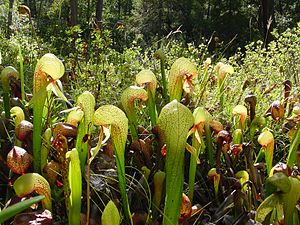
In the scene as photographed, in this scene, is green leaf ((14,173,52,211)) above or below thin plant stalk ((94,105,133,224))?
below

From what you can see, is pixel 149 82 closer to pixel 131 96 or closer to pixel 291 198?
pixel 131 96

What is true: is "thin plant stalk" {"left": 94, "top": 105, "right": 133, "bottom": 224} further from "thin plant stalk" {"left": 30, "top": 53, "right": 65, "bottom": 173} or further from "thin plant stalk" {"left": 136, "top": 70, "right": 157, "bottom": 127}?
"thin plant stalk" {"left": 136, "top": 70, "right": 157, "bottom": 127}

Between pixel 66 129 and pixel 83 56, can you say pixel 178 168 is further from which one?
pixel 83 56

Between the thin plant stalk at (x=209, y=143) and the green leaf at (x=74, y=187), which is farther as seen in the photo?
the thin plant stalk at (x=209, y=143)

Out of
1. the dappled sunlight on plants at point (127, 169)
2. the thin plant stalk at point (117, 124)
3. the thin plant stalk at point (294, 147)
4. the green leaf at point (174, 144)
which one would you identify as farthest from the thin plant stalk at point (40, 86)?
the thin plant stalk at point (294, 147)

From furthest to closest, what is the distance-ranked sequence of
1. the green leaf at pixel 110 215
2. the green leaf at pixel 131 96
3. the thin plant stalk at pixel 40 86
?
the green leaf at pixel 131 96 < the thin plant stalk at pixel 40 86 < the green leaf at pixel 110 215

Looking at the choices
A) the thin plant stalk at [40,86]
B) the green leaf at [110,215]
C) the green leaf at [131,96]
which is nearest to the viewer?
the green leaf at [110,215]

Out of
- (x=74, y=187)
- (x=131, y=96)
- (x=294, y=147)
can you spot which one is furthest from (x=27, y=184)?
(x=294, y=147)

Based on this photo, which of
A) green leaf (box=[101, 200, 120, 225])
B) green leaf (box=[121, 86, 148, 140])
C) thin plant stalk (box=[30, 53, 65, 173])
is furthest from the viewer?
green leaf (box=[121, 86, 148, 140])

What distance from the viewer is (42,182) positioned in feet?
2.21

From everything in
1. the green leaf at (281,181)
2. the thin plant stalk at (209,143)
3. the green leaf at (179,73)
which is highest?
the green leaf at (179,73)

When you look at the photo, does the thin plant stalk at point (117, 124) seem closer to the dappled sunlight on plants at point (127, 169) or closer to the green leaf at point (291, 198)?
the dappled sunlight on plants at point (127, 169)

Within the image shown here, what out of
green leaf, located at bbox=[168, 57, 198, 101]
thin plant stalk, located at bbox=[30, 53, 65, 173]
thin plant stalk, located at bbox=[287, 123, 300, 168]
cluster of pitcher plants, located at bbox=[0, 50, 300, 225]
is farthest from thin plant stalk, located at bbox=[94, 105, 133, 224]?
thin plant stalk, located at bbox=[287, 123, 300, 168]

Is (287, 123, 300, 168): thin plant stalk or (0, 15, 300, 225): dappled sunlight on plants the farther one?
(287, 123, 300, 168): thin plant stalk
